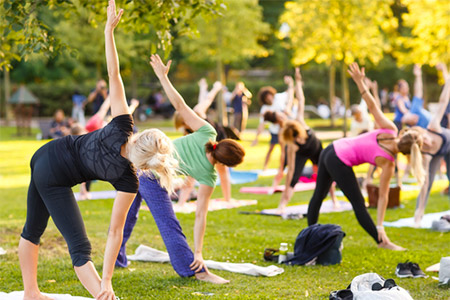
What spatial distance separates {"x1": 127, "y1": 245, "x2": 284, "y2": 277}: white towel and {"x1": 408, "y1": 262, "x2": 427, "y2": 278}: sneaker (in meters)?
1.23

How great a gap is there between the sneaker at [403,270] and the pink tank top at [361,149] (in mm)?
1155

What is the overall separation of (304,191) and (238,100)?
1229cm

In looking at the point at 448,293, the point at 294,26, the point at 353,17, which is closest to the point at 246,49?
the point at 294,26

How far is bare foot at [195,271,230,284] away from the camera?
5.83 metres

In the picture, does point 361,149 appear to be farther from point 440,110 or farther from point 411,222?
point 411,222

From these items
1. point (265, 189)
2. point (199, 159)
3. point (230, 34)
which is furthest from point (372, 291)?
point (230, 34)

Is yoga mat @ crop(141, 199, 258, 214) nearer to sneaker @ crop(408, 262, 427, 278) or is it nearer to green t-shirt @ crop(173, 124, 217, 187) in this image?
green t-shirt @ crop(173, 124, 217, 187)

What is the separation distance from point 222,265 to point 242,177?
25.2ft

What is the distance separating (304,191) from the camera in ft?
39.6

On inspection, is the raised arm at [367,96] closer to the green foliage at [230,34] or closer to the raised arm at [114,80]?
the raised arm at [114,80]

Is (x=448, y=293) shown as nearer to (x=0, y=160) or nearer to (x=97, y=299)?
(x=97, y=299)

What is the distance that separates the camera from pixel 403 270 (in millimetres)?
6145

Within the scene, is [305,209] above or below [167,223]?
below

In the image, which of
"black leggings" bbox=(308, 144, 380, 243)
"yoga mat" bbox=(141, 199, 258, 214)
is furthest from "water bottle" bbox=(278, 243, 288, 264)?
"yoga mat" bbox=(141, 199, 258, 214)
